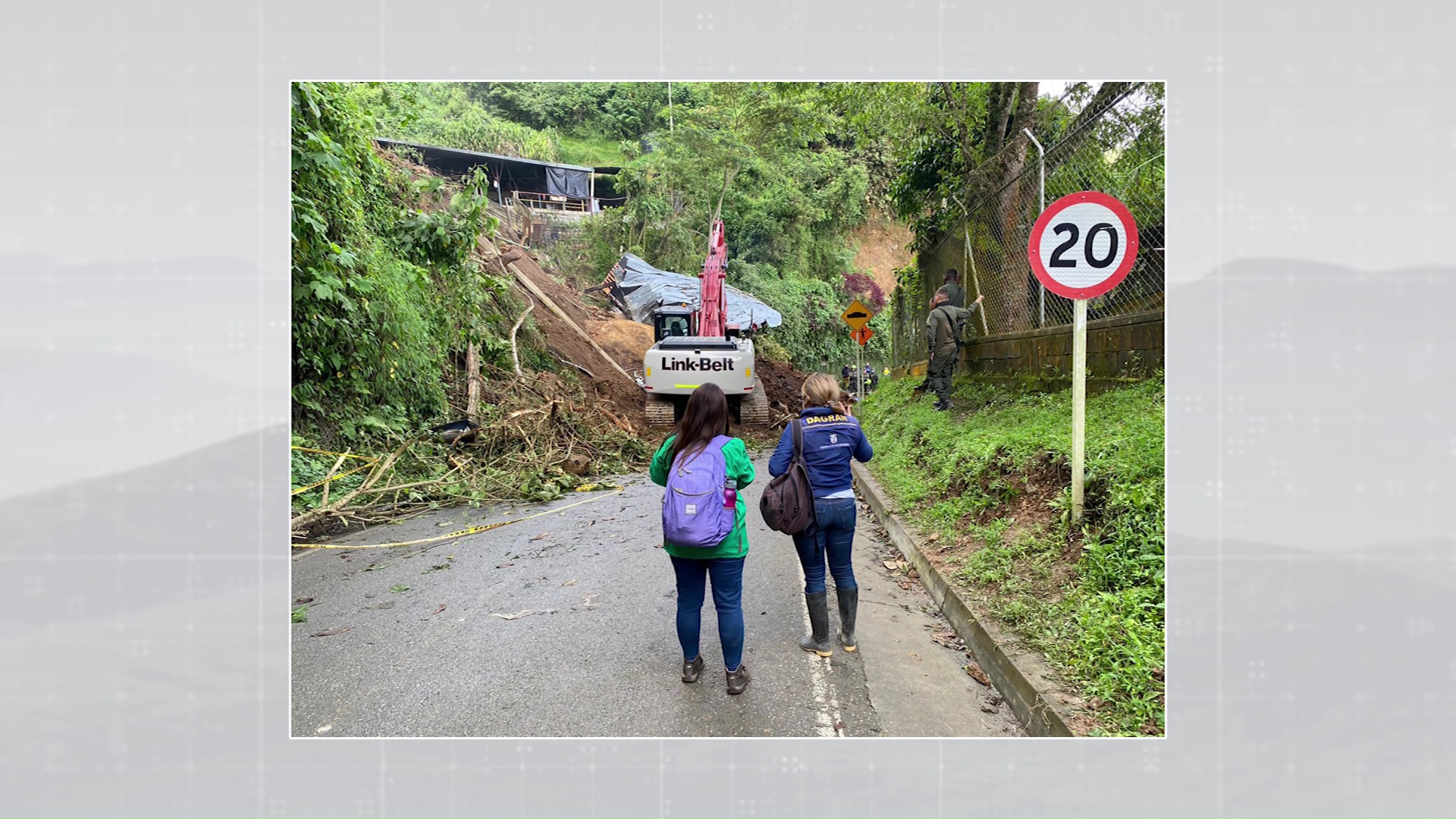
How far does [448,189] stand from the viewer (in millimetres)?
16375

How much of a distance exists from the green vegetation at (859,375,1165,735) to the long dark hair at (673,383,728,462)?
6.38 ft

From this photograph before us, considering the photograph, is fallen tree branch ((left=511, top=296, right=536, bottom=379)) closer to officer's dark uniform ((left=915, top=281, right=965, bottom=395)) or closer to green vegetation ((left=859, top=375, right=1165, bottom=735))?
officer's dark uniform ((left=915, top=281, right=965, bottom=395))

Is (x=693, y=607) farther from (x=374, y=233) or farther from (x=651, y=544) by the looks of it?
(x=374, y=233)

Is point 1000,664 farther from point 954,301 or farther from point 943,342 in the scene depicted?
point 954,301

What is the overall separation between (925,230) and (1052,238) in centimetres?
1009

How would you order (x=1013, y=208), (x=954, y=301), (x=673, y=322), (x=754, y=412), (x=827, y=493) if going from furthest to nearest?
(x=673, y=322) → (x=754, y=412) → (x=954, y=301) → (x=1013, y=208) → (x=827, y=493)

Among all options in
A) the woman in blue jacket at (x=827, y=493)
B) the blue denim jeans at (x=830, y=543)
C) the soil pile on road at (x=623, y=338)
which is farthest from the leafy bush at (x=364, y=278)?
the soil pile on road at (x=623, y=338)

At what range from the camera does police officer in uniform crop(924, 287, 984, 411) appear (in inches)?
361

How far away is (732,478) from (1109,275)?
2398mm


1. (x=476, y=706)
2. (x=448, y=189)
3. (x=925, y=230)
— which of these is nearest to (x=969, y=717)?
(x=476, y=706)

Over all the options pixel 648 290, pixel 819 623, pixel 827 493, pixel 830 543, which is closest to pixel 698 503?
pixel 827 493

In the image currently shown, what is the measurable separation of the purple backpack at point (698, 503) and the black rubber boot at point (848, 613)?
103cm

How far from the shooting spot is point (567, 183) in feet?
92.7
